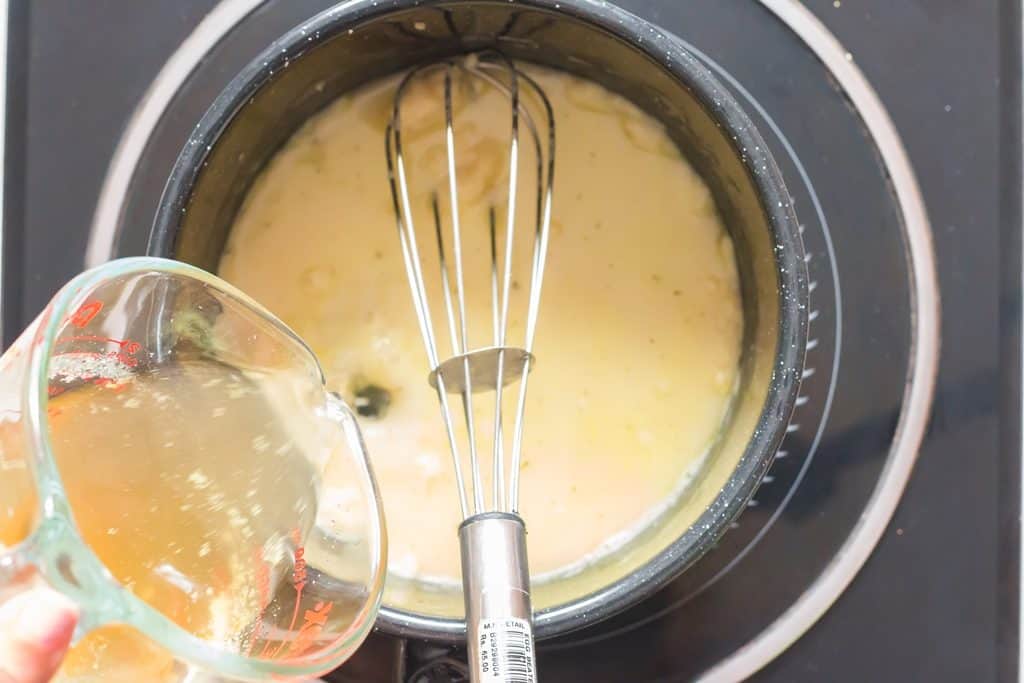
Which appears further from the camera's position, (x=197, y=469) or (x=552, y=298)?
(x=552, y=298)

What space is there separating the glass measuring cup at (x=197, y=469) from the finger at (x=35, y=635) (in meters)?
0.03

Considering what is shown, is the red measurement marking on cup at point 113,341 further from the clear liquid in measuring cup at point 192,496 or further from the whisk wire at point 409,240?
the whisk wire at point 409,240

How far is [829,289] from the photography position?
59cm

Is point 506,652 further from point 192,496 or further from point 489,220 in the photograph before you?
point 489,220

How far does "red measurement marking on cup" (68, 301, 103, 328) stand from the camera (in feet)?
1.32

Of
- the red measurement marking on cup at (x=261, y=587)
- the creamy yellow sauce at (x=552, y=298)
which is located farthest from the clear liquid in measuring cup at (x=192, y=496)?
the creamy yellow sauce at (x=552, y=298)

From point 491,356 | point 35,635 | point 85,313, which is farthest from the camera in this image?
point 491,356

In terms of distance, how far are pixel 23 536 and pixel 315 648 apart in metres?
0.13

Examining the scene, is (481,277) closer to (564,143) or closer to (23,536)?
(564,143)

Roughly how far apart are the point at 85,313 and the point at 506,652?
0.24m

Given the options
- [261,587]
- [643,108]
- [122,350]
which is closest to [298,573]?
[261,587]

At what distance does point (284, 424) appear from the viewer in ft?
1.64

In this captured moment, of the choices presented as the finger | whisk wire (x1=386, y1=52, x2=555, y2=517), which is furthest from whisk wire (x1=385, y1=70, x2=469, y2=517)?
the finger

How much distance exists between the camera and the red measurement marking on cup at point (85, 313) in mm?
402
